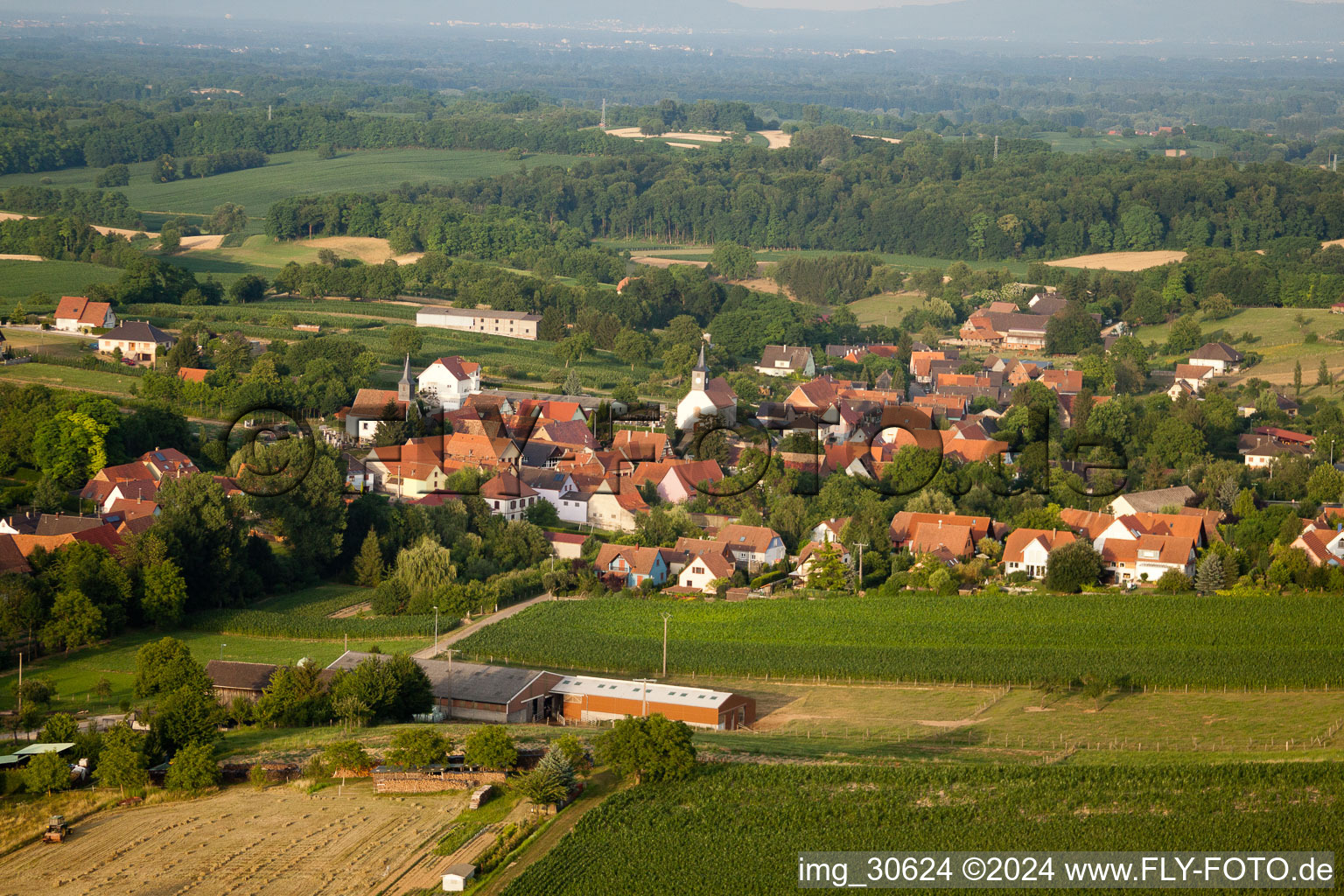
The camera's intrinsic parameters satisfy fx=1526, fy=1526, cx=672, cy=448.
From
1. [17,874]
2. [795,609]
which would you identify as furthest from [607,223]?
[17,874]

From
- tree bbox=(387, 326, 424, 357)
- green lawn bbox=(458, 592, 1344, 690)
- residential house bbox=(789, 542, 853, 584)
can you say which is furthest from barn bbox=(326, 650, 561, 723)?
tree bbox=(387, 326, 424, 357)

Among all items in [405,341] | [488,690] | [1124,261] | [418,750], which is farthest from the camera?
Result: [1124,261]

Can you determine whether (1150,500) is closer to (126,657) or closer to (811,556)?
(811,556)

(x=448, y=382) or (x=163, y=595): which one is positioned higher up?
(x=448, y=382)

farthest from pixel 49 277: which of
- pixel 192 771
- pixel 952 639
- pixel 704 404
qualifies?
Answer: pixel 192 771

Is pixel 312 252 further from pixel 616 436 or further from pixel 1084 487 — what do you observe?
pixel 1084 487

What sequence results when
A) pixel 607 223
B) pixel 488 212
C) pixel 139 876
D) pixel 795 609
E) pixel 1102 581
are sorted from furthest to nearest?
pixel 607 223
pixel 488 212
pixel 1102 581
pixel 795 609
pixel 139 876

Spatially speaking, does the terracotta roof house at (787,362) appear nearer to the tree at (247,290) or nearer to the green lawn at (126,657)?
the tree at (247,290)
